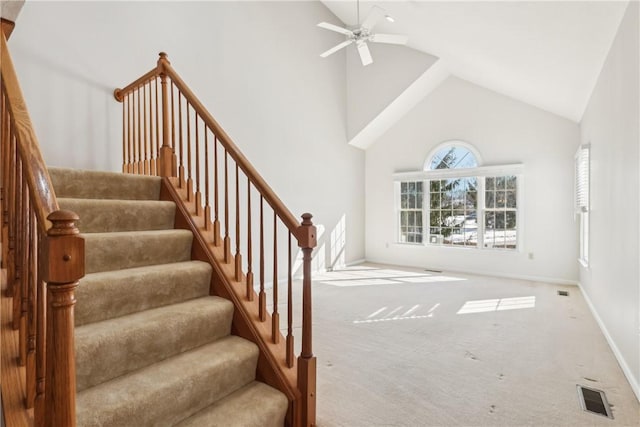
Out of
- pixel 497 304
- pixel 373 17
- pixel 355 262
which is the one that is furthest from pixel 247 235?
pixel 355 262

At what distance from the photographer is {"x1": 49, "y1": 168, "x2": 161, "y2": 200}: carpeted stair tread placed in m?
2.29

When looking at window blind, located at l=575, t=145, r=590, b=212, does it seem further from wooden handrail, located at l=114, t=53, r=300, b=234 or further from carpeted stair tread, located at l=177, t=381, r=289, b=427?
carpeted stair tread, located at l=177, t=381, r=289, b=427

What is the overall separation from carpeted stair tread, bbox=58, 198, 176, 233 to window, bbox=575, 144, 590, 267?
4590 mm

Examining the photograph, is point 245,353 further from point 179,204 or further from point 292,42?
point 292,42

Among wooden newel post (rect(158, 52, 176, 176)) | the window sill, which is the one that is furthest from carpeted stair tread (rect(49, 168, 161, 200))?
the window sill

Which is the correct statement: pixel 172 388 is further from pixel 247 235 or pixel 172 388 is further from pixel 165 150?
pixel 165 150

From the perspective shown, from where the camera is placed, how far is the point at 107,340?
147 centimetres

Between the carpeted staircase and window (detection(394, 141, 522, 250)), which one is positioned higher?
window (detection(394, 141, 522, 250))

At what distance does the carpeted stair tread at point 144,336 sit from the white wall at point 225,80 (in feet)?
7.34

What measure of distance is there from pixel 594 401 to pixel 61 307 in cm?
283

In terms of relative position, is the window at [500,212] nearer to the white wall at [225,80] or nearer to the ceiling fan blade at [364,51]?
the white wall at [225,80]

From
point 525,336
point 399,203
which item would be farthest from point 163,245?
point 399,203

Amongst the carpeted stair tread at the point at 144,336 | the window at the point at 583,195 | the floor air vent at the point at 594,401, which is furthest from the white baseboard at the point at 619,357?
the carpeted stair tread at the point at 144,336

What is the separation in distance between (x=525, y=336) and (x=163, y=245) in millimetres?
3210
